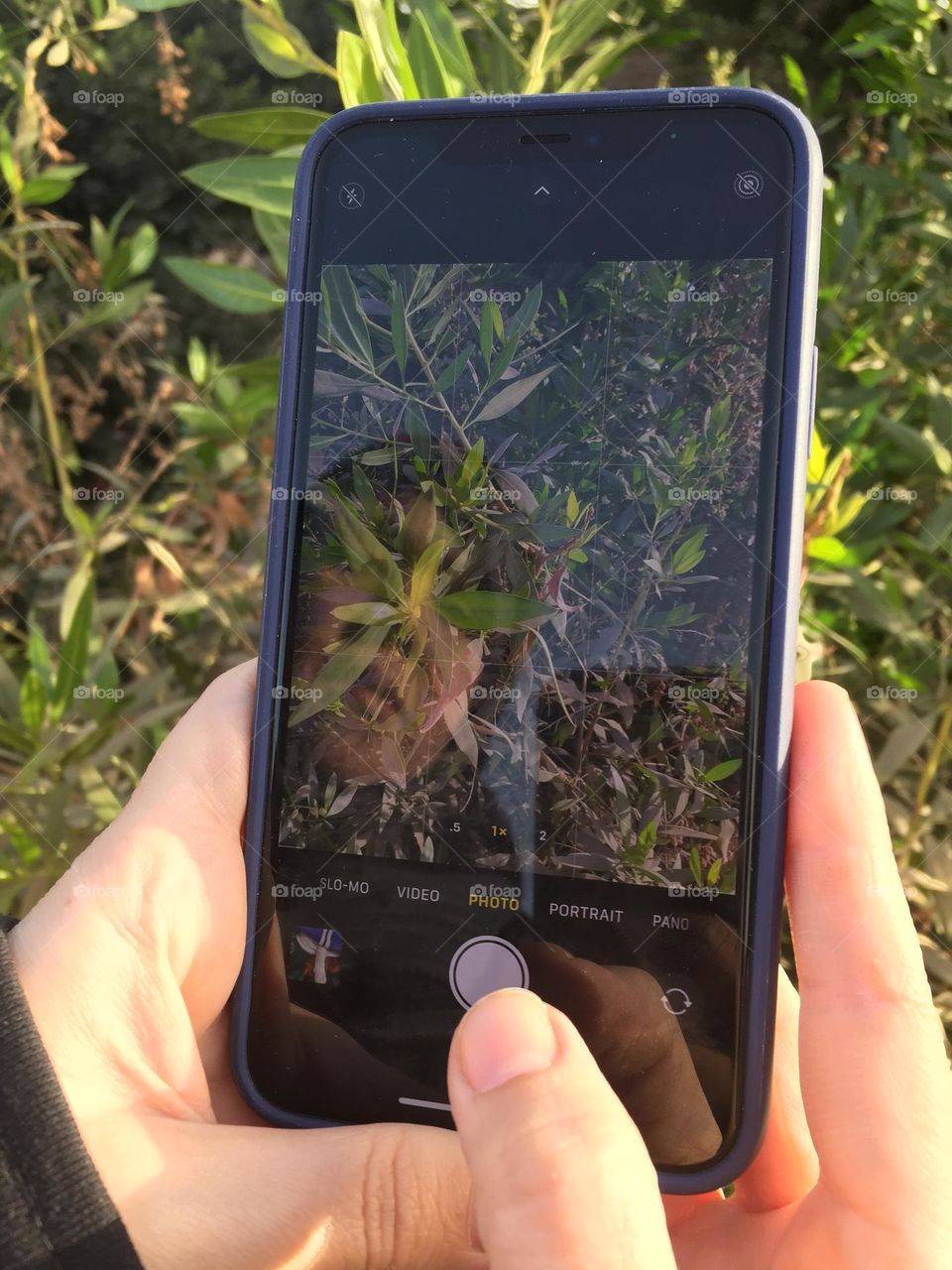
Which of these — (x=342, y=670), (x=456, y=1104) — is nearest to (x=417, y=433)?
(x=342, y=670)

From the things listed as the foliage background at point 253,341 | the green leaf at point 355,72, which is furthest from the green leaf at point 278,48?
the green leaf at point 355,72

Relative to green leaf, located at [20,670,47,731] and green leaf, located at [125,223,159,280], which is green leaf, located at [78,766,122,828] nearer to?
green leaf, located at [20,670,47,731]

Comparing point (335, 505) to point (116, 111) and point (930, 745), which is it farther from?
point (116, 111)

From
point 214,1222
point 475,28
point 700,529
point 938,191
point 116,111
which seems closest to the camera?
point 214,1222

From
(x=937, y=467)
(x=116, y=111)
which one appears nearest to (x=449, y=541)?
(x=937, y=467)

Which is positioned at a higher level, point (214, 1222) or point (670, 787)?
point (670, 787)

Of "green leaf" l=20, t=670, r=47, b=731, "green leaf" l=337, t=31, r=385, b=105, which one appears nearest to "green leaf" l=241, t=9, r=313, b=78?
"green leaf" l=337, t=31, r=385, b=105
